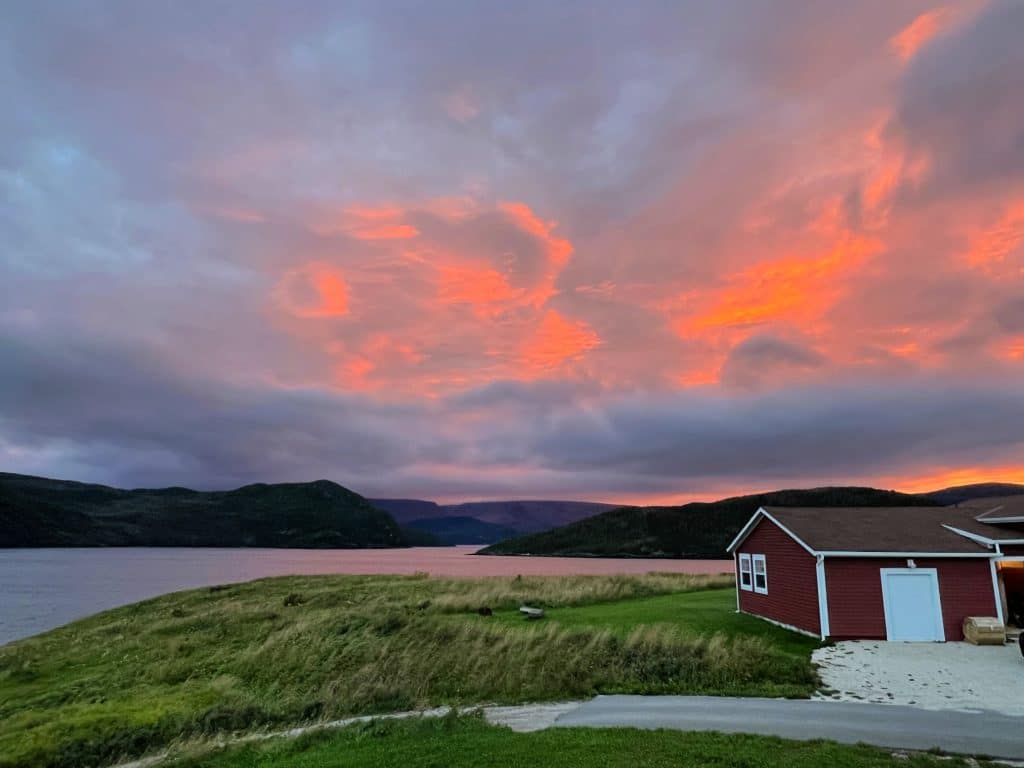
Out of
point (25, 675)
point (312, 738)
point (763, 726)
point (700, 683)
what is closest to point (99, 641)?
point (25, 675)

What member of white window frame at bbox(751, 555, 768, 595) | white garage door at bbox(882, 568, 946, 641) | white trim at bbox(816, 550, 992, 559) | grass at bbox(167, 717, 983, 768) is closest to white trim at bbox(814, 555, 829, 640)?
white trim at bbox(816, 550, 992, 559)

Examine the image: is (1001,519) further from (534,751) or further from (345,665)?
(345,665)

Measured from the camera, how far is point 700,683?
1600 cm

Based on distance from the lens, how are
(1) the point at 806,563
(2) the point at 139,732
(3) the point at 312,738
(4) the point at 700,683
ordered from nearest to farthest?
(3) the point at 312,738 → (2) the point at 139,732 → (4) the point at 700,683 → (1) the point at 806,563

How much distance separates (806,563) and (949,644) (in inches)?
188

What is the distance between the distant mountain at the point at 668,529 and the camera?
5310 inches

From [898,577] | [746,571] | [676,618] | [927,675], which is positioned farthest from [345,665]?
[898,577]

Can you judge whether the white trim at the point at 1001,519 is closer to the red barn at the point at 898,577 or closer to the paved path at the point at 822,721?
the red barn at the point at 898,577

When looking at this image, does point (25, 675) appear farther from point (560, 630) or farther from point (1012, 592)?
point (1012, 592)

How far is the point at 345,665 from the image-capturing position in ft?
66.3

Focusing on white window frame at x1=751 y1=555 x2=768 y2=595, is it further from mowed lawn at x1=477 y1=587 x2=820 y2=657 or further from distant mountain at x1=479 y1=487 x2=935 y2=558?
distant mountain at x1=479 y1=487 x2=935 y2=558

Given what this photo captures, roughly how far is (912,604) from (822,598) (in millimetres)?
3049

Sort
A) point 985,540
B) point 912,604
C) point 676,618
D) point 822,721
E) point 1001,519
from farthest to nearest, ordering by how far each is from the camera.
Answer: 1. point 676,618
2. point 1001,519
3. point 985,540
4. point 912,604
5. point 822,721

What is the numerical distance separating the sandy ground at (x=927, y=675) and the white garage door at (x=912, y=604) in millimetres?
658
